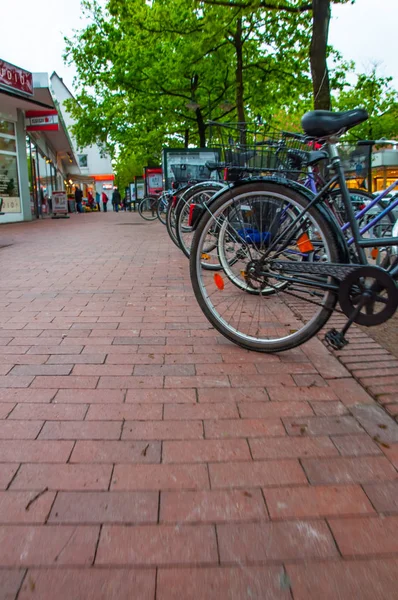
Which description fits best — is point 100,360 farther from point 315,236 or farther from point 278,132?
point 278,132


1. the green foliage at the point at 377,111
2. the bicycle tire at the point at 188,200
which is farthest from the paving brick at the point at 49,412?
the green foliage at the point at 377,111

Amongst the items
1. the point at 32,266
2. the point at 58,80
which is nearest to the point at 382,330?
the point at 32,266

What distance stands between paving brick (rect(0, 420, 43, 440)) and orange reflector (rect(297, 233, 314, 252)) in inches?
70.0

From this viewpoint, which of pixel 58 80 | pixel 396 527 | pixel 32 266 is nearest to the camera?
pixel 396 527

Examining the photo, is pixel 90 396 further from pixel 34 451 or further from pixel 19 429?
pixel 34 451

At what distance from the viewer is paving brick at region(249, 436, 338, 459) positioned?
6.88 feet

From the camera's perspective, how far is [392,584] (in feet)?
4.71

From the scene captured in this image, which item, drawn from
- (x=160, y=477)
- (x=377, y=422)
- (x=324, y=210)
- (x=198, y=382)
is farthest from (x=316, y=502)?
(x=324, y=210)

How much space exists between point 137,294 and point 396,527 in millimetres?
3744

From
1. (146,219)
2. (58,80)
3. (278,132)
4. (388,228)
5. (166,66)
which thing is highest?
(58,80)

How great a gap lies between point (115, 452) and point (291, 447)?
28.7 inches

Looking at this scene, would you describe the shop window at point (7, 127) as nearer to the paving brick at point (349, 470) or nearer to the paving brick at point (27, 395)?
the paving brick at point (27, 395)

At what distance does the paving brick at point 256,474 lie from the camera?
74.7 inches

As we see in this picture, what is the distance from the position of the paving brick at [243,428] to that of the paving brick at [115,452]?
269 mm
